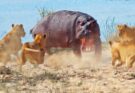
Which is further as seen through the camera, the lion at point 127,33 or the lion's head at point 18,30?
the lion's head at point 18,30

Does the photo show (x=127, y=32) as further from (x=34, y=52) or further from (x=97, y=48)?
(x=97, y=48)

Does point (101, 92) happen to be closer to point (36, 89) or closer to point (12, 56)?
point (36, 89)

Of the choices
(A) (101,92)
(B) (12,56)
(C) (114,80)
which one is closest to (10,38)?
(B) (12,56)

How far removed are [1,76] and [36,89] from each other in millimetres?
1402

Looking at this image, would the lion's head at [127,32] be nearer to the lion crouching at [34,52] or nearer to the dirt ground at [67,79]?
the dirt ground at [67,79]

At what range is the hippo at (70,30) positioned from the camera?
14.2 m

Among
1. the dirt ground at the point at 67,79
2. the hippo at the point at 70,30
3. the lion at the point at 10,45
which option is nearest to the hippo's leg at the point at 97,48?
the hippo at the point at 70,30

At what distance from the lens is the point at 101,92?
29.4 ft

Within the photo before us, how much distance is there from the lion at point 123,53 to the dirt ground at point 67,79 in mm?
154

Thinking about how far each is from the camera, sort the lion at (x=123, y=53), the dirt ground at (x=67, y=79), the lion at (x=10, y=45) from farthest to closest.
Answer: the lion at (x=10, y=45) < the lion at (x=123, y=53) < the dirt ground at (x=67, y=79)

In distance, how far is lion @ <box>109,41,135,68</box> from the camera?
11.6 metres

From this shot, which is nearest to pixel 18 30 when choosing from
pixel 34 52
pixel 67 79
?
pixel 34 52

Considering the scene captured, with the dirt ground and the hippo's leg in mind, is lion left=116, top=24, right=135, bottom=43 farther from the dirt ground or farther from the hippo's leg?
the hippo's leg

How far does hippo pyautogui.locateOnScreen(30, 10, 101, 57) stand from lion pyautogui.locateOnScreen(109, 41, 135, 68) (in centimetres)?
208
